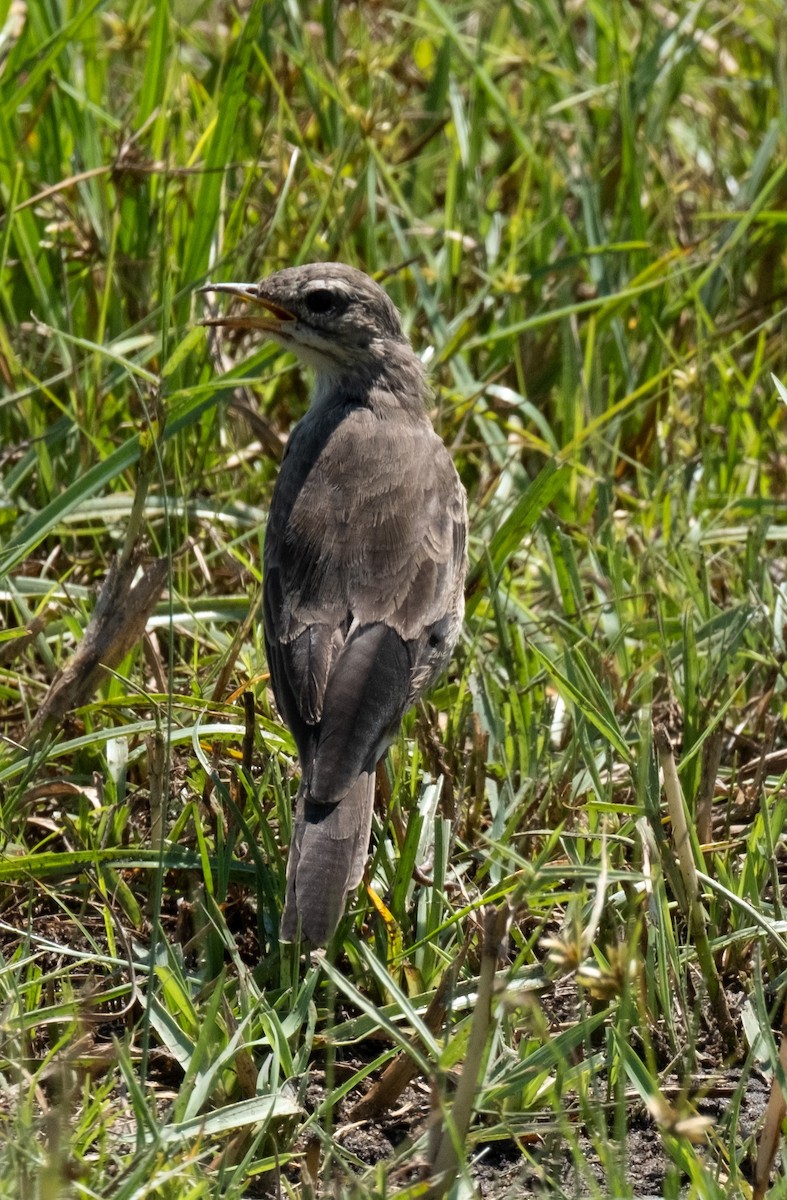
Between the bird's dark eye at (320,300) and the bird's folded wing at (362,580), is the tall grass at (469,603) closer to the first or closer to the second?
the bird's folded wing at (362,580)

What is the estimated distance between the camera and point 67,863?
164 inches

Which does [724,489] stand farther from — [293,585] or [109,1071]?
[109,1071]

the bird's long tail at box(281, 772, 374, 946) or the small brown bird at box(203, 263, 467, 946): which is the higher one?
the small brown bird at box(203, 263, 467, 946)

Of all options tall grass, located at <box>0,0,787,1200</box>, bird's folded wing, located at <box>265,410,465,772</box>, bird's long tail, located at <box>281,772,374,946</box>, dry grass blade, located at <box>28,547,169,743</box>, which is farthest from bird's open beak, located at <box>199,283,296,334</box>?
bird's long tail, located at <box>281,772,374,946</box>

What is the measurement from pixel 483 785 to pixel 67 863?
3.97ft

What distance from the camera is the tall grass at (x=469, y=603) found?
3.53 m

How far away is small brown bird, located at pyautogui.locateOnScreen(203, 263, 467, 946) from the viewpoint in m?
4.02

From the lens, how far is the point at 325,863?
3885mm

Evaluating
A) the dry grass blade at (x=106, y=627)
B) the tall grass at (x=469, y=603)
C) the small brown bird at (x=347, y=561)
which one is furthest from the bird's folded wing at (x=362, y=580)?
the dry grass blade at (x=106, y=627)

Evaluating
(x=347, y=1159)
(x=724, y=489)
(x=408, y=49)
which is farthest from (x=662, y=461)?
(x=347, y=1159)

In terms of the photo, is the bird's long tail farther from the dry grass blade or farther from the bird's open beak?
the bird's open beak

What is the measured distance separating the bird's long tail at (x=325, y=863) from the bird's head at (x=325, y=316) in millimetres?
1771

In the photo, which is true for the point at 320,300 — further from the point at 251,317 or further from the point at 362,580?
the point at 362,580

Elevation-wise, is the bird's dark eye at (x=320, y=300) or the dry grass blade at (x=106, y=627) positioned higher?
the bird's dark eye at (x=320, y=300)
